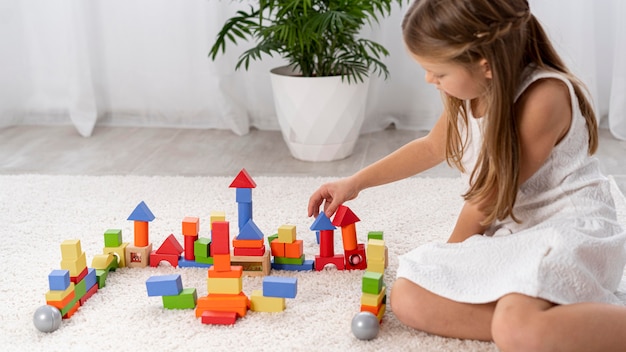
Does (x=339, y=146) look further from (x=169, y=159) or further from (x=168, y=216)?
(x=168, y=216)

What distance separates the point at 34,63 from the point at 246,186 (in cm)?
161

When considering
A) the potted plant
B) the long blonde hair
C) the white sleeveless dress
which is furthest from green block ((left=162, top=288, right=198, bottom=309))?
the potted plant

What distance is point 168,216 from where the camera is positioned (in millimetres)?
1744

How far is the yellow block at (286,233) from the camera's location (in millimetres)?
1397

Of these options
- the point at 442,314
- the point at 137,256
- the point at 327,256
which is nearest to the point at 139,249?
the point at 137,256

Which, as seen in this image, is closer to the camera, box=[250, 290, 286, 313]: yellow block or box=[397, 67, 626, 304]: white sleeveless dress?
box=[397, 67, 626, 304]: white sleeveless dress

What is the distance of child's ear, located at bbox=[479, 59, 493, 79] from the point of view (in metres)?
1.09

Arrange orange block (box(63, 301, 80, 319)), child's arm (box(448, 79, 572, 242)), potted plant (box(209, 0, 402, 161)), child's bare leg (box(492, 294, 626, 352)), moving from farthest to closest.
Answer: potted plant (box(209, 0, 402, 161)), orange block (box(63, 301, 80, 319)), child's arm (box(448, 79, 572, 242)), child's bare leg (box(492, 294, 626, 352))

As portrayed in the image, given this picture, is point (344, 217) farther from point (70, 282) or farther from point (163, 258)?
point (70, 282)

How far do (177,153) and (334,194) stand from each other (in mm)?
1046

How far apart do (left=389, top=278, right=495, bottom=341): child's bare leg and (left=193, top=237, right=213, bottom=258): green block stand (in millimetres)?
387

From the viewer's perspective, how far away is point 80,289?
1273mm

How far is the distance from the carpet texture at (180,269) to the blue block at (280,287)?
0.13ft

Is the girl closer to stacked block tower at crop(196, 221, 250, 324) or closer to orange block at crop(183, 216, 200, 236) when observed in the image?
stacked block tower at crop(196, 221, 250, 324)
